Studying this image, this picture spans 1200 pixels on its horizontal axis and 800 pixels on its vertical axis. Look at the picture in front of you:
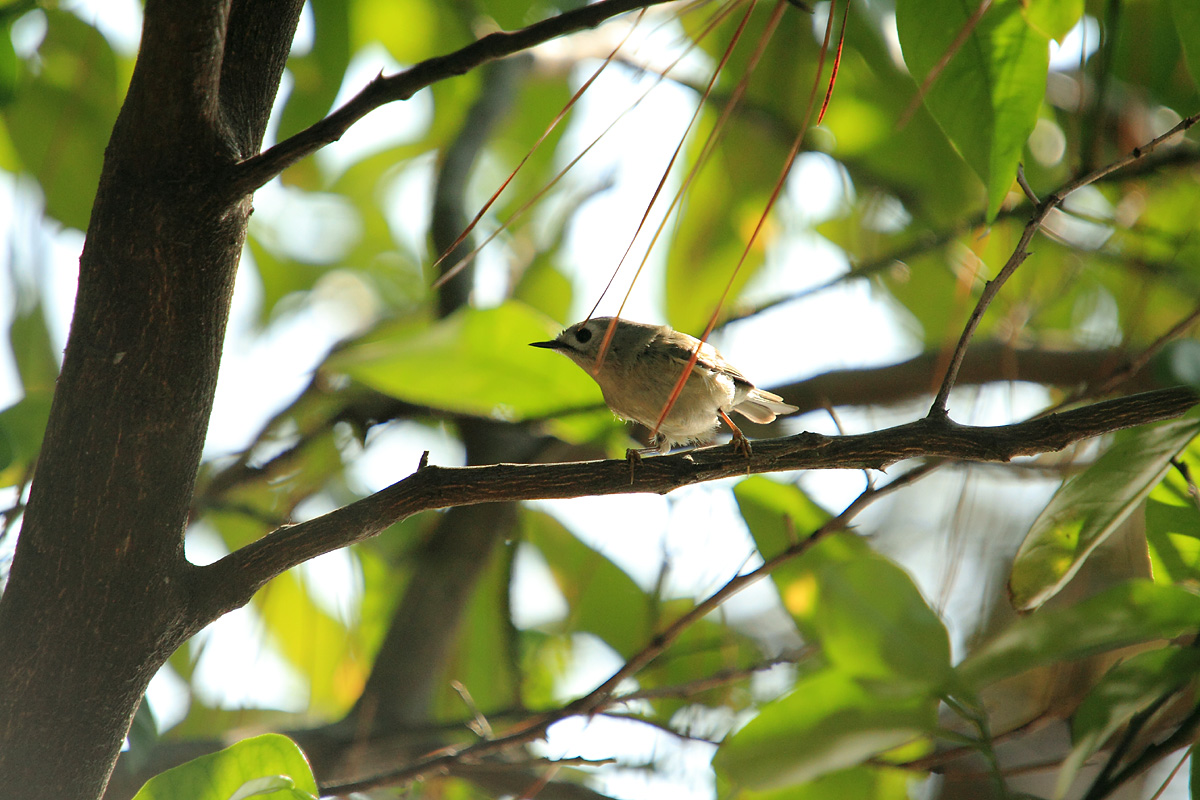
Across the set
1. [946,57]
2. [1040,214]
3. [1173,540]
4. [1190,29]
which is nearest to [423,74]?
[946,57]

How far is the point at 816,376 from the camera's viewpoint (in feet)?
9.41

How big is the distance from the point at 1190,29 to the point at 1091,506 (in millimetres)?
663

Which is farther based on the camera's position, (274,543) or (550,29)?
(274,543)

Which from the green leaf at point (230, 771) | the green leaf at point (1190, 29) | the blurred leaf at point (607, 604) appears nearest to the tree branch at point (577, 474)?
the green leaf at point (230, 771)

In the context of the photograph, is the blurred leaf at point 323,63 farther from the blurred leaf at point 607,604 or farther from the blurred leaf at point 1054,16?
the blurred leaf at point 1054,16

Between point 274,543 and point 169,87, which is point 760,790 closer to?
point 274,543

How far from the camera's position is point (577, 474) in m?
1.30

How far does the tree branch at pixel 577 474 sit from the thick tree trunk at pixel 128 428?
0.32ft

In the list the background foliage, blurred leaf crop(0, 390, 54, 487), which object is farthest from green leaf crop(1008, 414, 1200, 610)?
blurred leaf crop(0, 390, 54, 487)

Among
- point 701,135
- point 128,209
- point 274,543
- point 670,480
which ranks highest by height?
point 701,135

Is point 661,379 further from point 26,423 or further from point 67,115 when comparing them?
point 67,115

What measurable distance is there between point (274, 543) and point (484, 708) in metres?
1.90

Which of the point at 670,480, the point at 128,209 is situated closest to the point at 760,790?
the point at 670,480

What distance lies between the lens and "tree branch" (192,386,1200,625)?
48.3 inches
